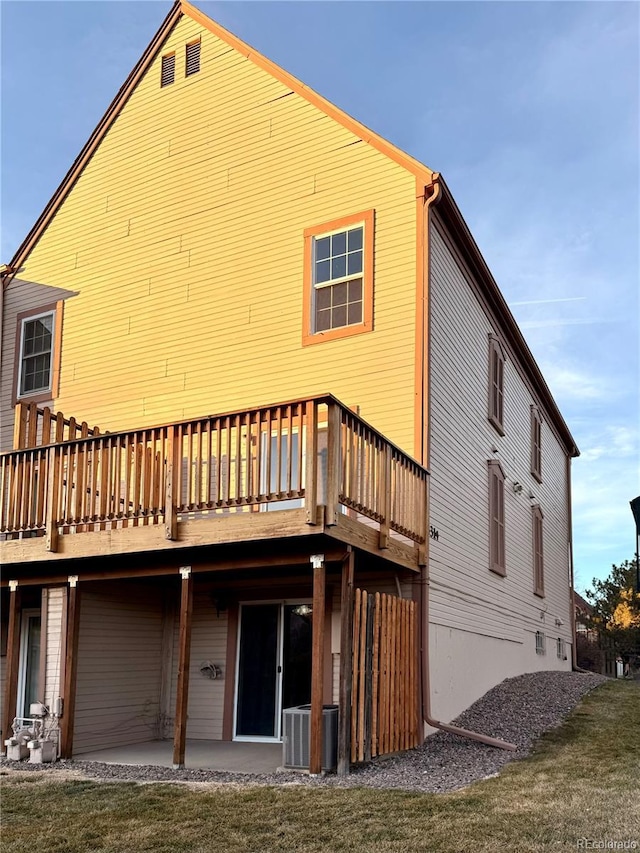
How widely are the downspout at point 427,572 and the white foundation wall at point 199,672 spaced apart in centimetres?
296

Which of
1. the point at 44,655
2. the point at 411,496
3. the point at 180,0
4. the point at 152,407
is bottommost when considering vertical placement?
the point at 44,655

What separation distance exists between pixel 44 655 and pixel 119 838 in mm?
5195

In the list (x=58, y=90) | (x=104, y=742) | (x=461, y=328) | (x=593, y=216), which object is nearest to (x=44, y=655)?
(x=104, y=742)

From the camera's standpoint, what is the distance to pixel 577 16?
43.3ft

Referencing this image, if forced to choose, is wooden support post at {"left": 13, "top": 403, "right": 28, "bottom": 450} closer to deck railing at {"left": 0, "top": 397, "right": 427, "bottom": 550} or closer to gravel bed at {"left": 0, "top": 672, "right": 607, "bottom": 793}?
deck railing at {"left": 0, "top": 397, "right": 427, "bottom": 550}

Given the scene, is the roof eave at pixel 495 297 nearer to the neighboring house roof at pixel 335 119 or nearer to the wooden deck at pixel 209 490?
the neighboring house roof at pixel 335 119

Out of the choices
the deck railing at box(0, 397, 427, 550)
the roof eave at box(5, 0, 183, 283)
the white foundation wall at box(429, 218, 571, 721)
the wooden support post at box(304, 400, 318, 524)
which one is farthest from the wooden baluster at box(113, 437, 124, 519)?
the roof eave at box(5, 0, 183, 283)

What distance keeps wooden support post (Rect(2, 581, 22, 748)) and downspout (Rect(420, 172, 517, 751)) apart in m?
5.22

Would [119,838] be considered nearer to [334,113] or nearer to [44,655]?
[44,655]

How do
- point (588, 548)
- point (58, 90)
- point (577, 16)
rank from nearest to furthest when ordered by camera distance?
point (577, 16), point (58, 90), point (588, 548)

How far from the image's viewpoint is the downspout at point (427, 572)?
10.5 m

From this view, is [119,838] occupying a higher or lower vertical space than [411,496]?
lower

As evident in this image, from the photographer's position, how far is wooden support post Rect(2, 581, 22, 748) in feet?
35.7

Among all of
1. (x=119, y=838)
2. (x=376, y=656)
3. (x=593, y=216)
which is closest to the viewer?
(x=119, y=838)
